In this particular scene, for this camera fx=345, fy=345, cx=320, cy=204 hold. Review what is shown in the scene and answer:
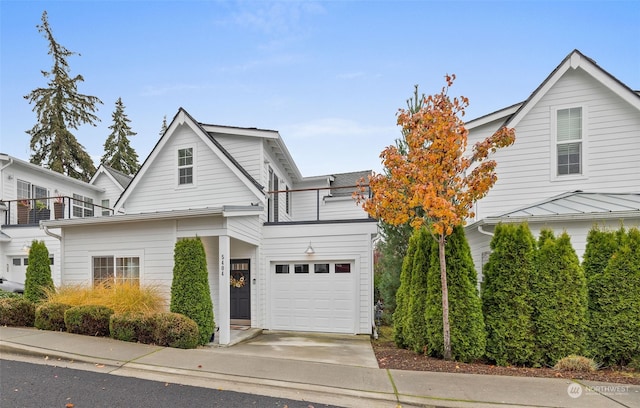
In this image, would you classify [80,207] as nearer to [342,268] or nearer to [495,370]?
[342,268]

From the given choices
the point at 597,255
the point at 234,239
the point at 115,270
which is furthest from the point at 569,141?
the point at 115,270

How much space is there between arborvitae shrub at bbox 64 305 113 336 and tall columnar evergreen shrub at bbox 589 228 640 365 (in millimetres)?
9904

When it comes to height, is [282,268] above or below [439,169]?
below

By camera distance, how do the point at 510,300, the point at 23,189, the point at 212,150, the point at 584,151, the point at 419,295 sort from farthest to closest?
1. the point at 23,189
2. the point at 212,150
3. the point at 584,151
4. the point at 419,295
5. the point at 510,300

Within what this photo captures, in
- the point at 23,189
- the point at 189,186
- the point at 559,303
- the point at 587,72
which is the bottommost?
the point at 559,303

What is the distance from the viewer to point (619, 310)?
6.21m

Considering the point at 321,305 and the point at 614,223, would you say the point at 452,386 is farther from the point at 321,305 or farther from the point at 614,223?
the point at 321,305

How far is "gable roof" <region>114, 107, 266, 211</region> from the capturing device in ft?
37.2

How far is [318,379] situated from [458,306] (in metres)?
2.99

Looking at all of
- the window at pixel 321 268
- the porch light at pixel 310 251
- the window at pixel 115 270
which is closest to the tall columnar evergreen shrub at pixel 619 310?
the window at pixel 321 268

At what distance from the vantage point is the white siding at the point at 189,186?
38.2 feet

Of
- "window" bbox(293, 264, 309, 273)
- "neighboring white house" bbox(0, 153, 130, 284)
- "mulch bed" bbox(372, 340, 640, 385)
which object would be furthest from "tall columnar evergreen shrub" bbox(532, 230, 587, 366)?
"neighboring white house" bbox(0, 153, 130, 284)

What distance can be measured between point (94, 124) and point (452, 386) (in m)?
33.6

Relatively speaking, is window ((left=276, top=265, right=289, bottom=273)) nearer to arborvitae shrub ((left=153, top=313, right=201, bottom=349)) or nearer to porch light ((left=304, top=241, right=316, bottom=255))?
porch light ((left=304, top=241, right=316, bottom=255))
